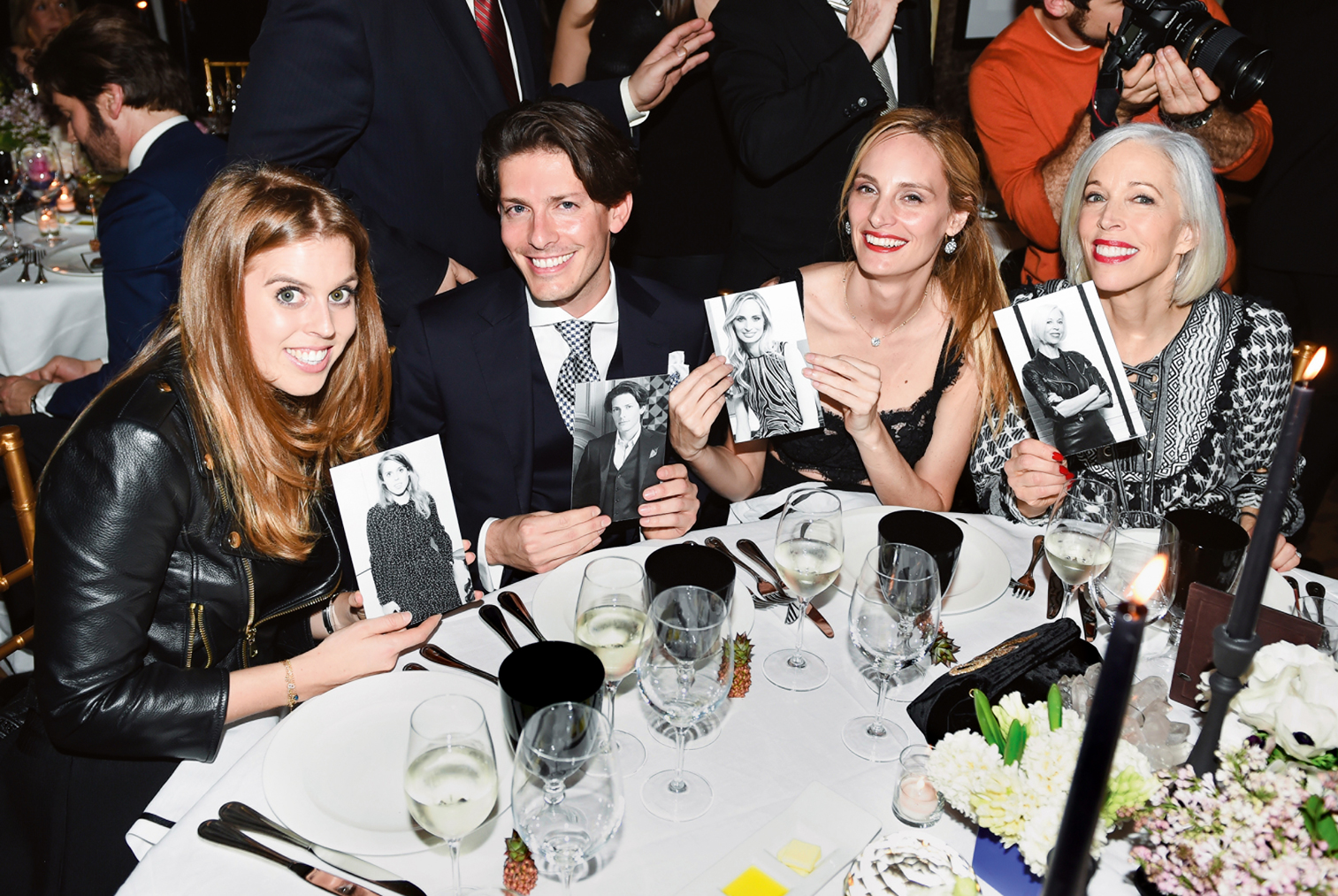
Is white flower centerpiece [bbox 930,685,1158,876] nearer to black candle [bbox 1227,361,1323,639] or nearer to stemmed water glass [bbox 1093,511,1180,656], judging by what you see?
black candle [bbox 1227,361,1323,639]

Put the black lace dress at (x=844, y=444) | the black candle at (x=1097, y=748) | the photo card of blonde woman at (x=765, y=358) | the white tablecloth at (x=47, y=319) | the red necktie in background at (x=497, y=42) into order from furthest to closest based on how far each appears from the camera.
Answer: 1. the white tablecloth at (x=47, y=319)
2. the red necktie in background at (x=497, y=42)
3. the black lace dress at (x=844, y=444)
4. the photo card of blonde woman at (x=765, y=358)
5. the black candle at (x=1097, y=748)

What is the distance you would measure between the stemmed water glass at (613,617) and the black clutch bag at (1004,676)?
417 millimetres

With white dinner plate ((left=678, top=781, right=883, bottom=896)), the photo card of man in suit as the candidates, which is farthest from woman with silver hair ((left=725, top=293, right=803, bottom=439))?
white dinner plate ((left=678, top=781, right=883, bottom=896))

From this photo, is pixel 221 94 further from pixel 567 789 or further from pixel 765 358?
→ pixel 567 789

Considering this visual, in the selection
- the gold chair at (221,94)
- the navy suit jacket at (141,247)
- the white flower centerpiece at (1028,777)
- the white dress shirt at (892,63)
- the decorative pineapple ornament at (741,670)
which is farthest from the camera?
the gold chair at (221,94)

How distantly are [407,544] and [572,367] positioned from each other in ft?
2.60

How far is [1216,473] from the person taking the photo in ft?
7.36

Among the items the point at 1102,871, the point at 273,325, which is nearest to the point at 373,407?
the point at 273,325

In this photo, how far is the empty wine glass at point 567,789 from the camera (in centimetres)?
102

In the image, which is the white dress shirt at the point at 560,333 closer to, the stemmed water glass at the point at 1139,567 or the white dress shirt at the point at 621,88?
the white dress shirt at the point at 621,88

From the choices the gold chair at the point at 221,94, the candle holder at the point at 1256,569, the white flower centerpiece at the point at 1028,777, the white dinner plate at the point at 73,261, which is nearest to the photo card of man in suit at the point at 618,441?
the white flower centerpiece at the point at 1028,777

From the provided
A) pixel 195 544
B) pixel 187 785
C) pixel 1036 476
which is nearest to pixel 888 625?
pixel 1036 476

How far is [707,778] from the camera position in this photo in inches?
50.6

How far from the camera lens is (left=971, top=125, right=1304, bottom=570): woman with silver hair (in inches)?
87.1
